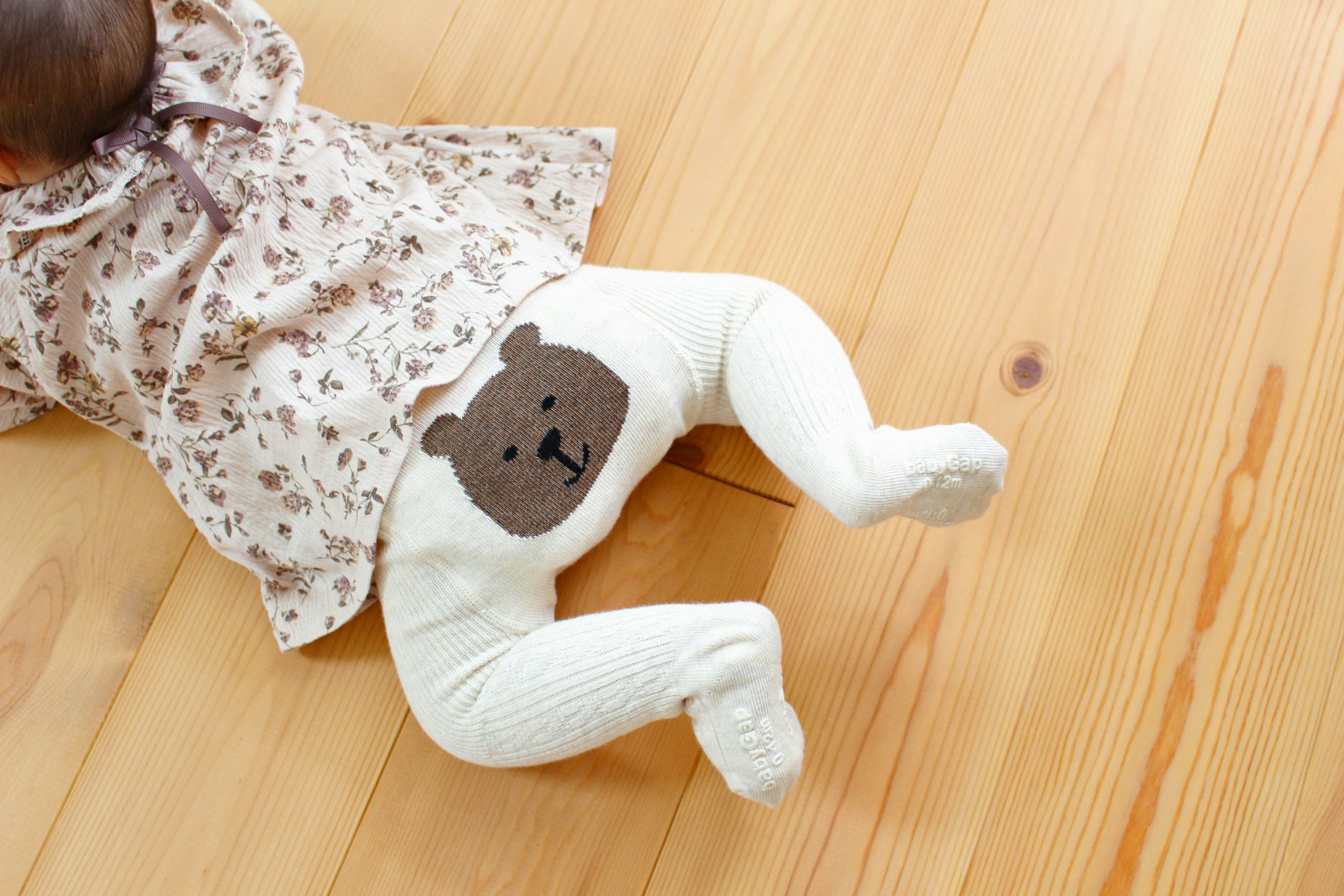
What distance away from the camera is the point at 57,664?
2.63ft

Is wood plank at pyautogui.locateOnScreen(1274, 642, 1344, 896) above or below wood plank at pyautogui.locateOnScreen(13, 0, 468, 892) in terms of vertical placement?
above

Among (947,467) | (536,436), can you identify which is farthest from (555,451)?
(947,467)

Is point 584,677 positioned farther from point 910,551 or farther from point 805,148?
point 805,148

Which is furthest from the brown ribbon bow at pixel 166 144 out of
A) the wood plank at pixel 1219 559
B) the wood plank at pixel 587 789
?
the wood plank at pixel 1219 559

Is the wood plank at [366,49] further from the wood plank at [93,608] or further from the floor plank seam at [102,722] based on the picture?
the floor plank seam at [102,722]

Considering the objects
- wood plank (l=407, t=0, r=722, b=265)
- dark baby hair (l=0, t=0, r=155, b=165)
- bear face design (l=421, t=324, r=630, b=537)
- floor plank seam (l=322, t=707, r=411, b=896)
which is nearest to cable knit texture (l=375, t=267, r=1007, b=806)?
bear face design (l=421, t=324, r=630, b=537)

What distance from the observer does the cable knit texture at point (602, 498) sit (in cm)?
63

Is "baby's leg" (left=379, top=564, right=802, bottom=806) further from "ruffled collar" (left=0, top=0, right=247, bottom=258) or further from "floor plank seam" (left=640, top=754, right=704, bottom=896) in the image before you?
"ruffled collar" (left=0, top=0, right=247, bottom=258)

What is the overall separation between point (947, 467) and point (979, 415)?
19cm

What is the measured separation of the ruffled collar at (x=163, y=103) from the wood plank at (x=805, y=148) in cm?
36

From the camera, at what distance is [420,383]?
0.66 meters

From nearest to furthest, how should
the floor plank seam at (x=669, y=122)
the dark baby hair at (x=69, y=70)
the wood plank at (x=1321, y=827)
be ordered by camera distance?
the dark baby hair at (x=69, y=70)
the wood plank at (x=1321, y=827)
the floor plank seam at (x=669, y=122)

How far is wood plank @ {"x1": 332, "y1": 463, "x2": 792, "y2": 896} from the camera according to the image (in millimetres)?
754

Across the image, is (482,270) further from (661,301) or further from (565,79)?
(565,79)
